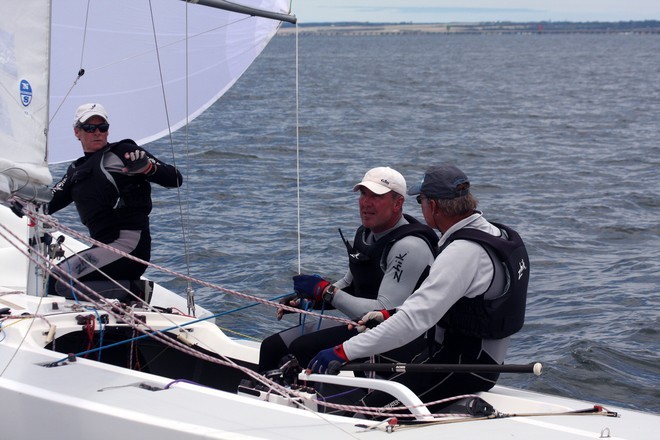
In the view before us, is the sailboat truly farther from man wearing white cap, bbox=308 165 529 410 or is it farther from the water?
the water

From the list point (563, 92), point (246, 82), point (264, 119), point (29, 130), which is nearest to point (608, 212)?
point (29, 130)

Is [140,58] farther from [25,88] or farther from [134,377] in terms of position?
[134,377]

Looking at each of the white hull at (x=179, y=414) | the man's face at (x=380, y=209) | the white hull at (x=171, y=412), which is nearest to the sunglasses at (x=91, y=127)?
the white hull at (x=171, y=412)

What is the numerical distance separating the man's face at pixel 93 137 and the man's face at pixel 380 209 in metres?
1.36

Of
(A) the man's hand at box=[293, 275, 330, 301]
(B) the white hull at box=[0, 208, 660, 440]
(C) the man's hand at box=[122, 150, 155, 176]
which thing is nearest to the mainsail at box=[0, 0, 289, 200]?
(C) the man's hand at box=[122, 150, 155, 176]

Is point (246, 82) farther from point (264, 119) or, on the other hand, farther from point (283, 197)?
point (283, 197)

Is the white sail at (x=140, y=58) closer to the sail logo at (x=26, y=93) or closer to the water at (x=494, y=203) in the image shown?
the water at (x=494, y=203)

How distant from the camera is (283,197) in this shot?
9.92 meters

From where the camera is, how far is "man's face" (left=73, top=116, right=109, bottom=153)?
4148 mm

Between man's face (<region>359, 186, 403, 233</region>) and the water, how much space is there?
162cm

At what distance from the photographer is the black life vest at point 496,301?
283cm

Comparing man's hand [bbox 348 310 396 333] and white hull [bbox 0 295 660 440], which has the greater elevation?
man's hand [bbox 348 310 396 333]

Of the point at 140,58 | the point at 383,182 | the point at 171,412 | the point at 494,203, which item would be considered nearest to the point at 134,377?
the point at 171,412

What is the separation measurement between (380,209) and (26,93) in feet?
4.29
